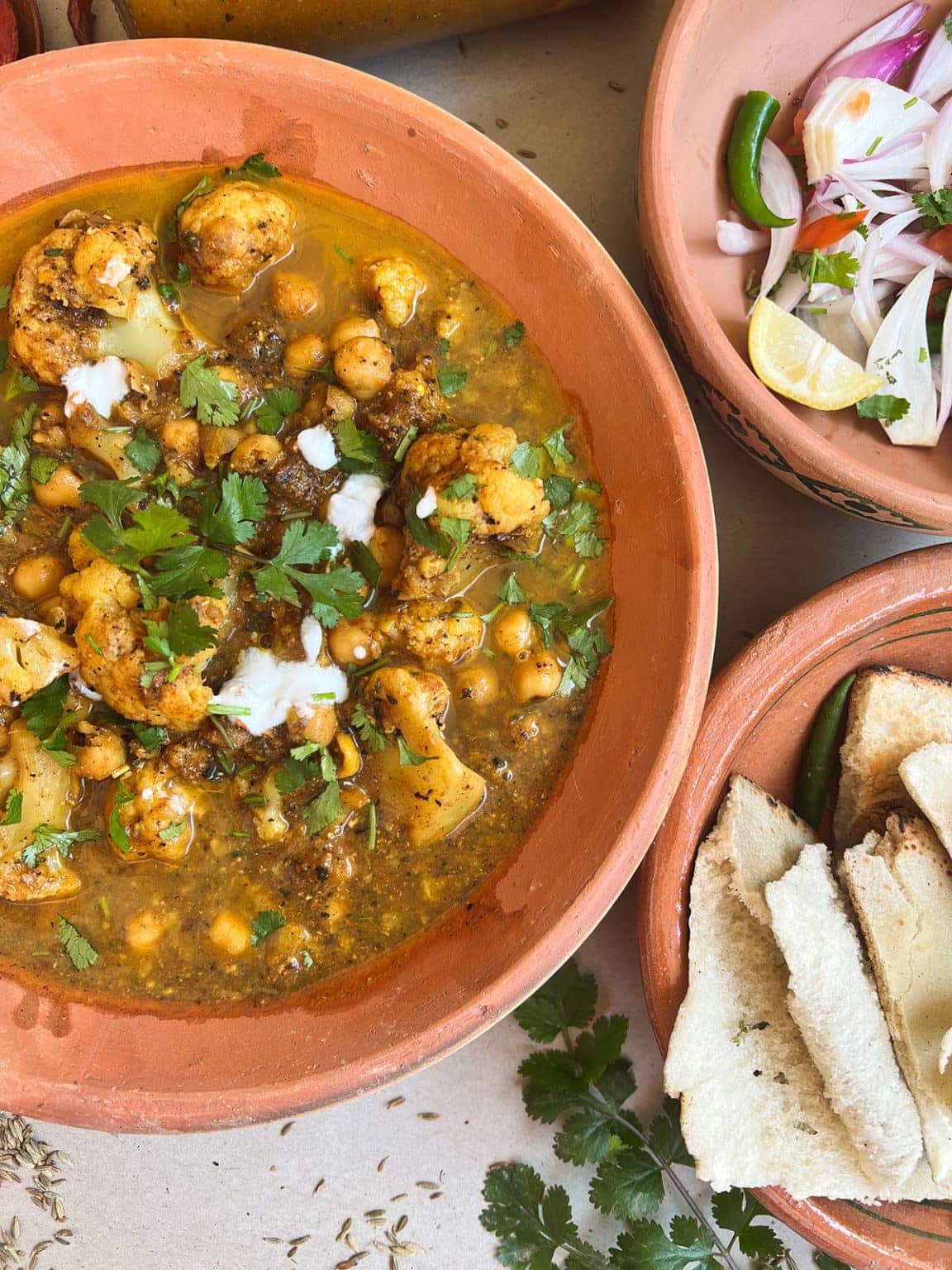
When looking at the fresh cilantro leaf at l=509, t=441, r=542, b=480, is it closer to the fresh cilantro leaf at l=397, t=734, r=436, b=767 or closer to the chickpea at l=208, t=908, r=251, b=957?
the fresh cilantro leaf at l=397, t=734, r=436, b=767

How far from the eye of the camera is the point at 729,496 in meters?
2.53

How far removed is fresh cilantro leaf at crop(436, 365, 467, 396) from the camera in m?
2.12

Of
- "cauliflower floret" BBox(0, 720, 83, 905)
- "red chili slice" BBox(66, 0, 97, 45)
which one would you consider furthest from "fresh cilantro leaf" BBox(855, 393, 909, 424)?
"red chili slice" BBox(66, 0, 97, 45)

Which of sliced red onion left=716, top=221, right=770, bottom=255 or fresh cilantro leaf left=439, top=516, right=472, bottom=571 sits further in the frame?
sliced red onion left=716, top=221, right=770, bottom=255

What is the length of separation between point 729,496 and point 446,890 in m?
1.26

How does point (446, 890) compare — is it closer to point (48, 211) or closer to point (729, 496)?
point (729, 496)

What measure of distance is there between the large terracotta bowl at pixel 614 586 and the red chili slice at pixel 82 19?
56cm

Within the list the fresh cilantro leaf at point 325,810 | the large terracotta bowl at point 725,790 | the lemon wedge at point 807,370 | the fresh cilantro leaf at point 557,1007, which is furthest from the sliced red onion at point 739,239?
the fresh cilantro leaf at point 557,1007

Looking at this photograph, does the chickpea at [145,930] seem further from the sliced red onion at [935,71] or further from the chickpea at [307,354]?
the sliced red onion at [935,71]

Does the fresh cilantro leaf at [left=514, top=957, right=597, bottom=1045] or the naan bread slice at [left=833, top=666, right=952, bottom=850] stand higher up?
the naan bread slice at [left=833, top=666, right=952, bottom=850]

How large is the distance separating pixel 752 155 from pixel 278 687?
1.64m

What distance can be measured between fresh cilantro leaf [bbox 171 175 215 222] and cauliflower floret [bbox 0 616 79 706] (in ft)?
3.10

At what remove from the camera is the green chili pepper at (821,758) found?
7.44 ft

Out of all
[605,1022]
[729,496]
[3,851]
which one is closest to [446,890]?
[605,1022]
